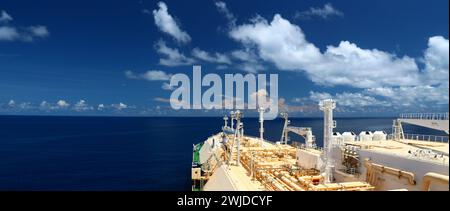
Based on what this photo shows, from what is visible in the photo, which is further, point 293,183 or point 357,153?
point 357,153

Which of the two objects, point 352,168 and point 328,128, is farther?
point 352,168

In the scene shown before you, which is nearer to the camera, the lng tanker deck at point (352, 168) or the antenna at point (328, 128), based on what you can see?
the lng tanker deck at point (352, 168)

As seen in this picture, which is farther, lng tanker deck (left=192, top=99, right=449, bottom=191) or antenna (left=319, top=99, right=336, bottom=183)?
antenna (left=319, top=99, right=336, bottom=183)

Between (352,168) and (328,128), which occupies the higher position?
(328,128)
